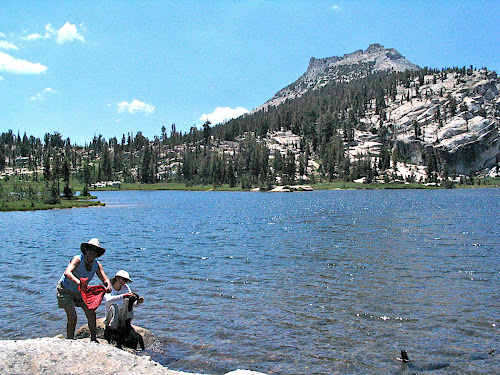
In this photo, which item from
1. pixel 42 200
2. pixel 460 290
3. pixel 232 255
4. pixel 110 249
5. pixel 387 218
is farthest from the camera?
pixel 42 200

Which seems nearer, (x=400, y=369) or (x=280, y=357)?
(x=400, y=369)

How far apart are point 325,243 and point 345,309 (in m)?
21.3

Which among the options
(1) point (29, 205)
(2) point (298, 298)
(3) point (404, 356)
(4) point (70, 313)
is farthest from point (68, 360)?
(1) point (29, 205)

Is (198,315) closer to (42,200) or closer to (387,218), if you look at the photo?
(387,218)

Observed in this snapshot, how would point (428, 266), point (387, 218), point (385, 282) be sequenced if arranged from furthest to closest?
point (387, 218)
point (428, 266)
point (385, 282)

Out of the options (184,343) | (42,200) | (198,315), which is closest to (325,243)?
(198,315)

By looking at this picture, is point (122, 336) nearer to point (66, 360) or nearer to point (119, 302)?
point (119, 302)

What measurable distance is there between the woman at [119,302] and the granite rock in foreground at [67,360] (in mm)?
1771

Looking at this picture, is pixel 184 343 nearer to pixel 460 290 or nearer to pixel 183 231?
pixel 460 290

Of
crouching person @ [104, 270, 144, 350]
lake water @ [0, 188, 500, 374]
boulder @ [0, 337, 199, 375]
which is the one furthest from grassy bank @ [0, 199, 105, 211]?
boulder @ [0, 337, 199, 375]

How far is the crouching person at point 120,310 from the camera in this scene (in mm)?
13586

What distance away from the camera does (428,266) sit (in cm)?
2922

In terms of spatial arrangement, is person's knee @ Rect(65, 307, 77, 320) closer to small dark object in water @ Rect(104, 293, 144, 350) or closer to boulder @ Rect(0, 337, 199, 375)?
small dark object in water @ Rect(104, 293, 144, 350)

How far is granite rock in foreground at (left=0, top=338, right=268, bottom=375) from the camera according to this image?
9711 millimetres
